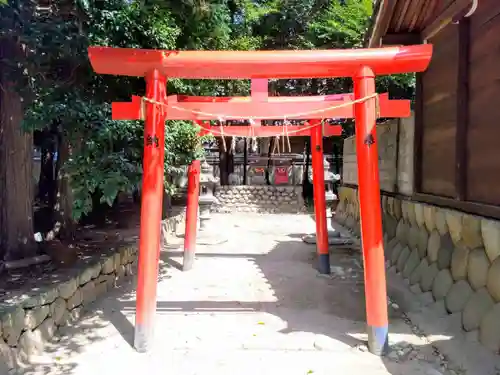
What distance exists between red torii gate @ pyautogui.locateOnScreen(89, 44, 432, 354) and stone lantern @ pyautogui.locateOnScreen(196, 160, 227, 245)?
6.54 meters

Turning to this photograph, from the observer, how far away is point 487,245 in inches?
177

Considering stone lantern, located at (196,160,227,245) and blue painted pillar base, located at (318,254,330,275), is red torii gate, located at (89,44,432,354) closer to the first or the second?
blue painted pillar base, located at (318,254,330,275)

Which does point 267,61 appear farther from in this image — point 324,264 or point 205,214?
point 205,214

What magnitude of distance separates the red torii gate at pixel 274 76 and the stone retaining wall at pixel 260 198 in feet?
48.8

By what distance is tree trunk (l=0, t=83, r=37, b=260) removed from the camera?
705cm

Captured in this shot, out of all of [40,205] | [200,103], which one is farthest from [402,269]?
[40,205]

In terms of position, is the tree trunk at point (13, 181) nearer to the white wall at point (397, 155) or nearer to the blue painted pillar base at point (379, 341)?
the blue painted pillar base at point (379, 341)

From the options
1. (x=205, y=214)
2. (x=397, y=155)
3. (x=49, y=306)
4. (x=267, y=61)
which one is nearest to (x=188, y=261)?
(x=49, y=306)

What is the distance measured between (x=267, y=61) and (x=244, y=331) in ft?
9.43

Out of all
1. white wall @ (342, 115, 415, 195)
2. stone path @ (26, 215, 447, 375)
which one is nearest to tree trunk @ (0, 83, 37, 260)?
stone path @ (26, 215, 447, 375)

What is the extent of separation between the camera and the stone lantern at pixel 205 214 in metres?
11.6

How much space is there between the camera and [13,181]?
23.3 ft

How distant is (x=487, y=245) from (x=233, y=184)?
55.4 ft

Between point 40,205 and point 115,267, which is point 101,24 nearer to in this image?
point 115,267
